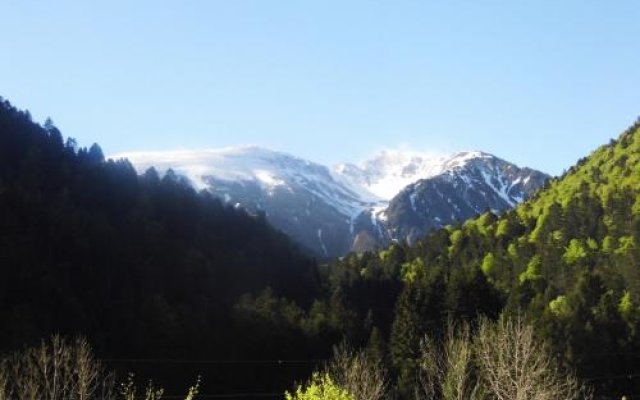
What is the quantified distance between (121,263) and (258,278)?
159ft

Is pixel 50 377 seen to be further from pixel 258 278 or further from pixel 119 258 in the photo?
pixel 258 278

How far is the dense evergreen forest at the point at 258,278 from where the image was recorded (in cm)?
9606

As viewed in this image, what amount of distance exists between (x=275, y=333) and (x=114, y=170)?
58.6 metres

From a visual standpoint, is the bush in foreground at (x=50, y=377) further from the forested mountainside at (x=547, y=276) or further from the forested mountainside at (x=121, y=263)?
the forested mountainside at (x=547, y=276)

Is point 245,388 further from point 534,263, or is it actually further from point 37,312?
point 534,263

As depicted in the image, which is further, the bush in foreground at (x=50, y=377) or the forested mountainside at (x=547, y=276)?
the forested mountainside at (x=547, y=276)

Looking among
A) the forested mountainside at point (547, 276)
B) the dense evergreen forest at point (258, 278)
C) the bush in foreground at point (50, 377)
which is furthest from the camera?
the forested mountainside at point (547, 276)

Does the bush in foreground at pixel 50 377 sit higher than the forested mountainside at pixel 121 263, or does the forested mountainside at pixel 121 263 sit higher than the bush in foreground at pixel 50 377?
the forested mountainside at pixel 121 263

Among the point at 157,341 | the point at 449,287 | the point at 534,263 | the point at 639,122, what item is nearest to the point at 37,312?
the point at 157,341

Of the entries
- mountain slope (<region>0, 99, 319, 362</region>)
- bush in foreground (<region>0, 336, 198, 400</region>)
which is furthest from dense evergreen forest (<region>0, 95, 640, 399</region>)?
bush in foreground (<region>0, 336, 198, 400</region>)

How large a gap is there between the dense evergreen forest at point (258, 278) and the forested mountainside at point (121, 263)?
31cm

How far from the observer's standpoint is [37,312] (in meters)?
92.2

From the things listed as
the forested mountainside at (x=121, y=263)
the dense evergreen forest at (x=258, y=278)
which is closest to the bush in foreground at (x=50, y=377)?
the forested mountainside at (x=121, y=263)

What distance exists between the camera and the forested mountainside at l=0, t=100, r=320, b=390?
96062 millimetres
